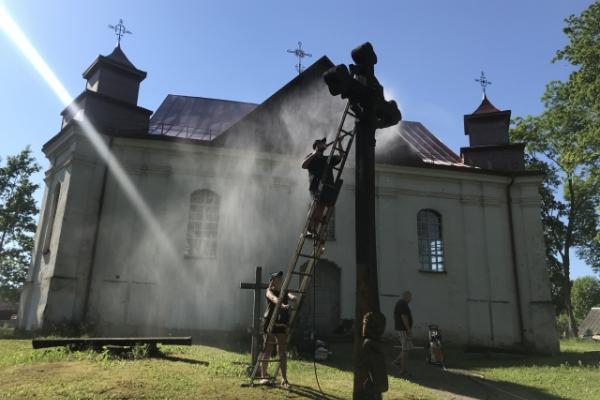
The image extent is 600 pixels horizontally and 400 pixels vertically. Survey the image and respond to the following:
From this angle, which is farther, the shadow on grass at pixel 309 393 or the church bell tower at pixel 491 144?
the church bell tower at pixel 491 144

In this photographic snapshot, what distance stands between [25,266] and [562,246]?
37552mm

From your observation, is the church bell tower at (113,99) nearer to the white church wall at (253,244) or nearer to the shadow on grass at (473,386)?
the white church wall at (253,244)

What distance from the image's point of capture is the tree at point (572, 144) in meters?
17.6

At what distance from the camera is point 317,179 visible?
7.24 meters

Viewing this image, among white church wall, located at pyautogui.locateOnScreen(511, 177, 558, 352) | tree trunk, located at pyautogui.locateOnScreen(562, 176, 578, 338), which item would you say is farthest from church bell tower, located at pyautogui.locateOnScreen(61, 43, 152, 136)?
tree trunk, located at pyautogui.locateOnScreen(562, 176, 578, 338)

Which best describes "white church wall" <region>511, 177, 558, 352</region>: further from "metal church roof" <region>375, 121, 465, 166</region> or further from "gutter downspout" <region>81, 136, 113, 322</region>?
"gutter downspout" <region>81, 136, 113, 322</region>

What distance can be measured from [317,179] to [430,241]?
38.1 feet

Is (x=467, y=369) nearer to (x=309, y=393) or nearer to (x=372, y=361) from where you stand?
(x=309, y=393)

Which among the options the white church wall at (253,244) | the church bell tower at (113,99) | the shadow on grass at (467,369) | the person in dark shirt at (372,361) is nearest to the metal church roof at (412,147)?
the white church wall at (253,244)

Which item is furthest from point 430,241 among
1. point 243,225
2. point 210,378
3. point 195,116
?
point 210,378

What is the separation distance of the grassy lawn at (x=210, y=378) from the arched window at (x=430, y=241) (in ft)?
16.8

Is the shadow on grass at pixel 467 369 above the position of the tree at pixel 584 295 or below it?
below

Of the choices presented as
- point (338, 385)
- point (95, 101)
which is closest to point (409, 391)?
point (338, 385)

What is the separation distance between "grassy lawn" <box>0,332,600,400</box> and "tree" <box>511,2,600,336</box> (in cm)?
918
